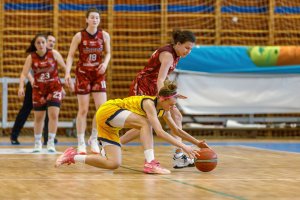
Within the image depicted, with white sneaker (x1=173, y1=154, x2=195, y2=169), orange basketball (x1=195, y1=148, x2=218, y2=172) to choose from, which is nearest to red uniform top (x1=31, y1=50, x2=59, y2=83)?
white sneaker (x1=173, y1=154, x2=195, y2=169)

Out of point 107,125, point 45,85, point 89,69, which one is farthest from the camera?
point 45,85

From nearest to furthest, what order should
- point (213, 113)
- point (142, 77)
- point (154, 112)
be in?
point (154, 112) < point (142, 77) < point (213, 113)

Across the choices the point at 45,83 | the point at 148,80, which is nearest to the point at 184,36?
the point at 148,80

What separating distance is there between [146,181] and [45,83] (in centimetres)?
427

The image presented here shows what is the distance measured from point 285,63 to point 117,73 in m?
3.86

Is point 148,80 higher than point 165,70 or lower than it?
lower

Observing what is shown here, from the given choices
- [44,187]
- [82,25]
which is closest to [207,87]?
[82,25]

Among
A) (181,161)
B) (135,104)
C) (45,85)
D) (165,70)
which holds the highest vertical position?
(165,70)

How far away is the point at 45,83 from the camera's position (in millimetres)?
9062

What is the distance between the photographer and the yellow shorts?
595 centimetres

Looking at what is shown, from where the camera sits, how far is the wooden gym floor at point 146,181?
4.26 meters

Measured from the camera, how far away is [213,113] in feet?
47.8

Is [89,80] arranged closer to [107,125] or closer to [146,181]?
[107,125]

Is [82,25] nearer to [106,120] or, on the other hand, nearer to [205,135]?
[205,135]
